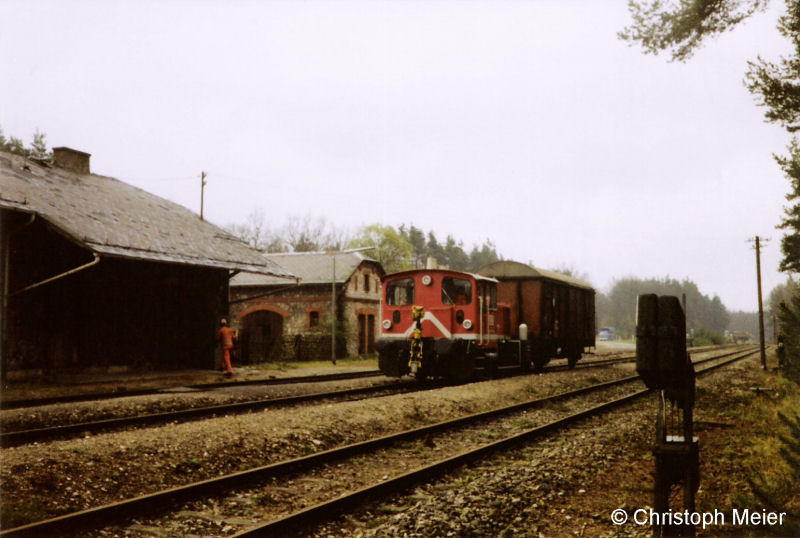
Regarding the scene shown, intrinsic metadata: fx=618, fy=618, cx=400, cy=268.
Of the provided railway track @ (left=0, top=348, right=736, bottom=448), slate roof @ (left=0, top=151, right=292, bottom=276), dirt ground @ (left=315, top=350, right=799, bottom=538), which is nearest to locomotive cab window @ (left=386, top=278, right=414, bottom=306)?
railway track @ (left=0, top=348, right=736, bottom=448)

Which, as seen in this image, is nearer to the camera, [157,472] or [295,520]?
[295,520]

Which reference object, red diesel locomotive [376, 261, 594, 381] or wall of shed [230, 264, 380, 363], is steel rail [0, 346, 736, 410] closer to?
red diesel locomotive [376, 261, 594, 381]

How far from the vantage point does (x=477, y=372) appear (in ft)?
56.0

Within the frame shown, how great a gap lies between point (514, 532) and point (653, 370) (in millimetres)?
2193

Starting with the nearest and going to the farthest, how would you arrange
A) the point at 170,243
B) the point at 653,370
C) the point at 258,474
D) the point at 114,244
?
the point at 653,370 → the point at 258,474 → the point at 114,244 → the point at 170,243

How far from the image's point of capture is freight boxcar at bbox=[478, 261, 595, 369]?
63.3 feet

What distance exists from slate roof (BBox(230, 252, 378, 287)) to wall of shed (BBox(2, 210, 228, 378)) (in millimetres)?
12377

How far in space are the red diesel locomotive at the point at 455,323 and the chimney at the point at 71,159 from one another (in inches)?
475

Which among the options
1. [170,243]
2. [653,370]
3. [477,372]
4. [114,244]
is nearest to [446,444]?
[653,370]

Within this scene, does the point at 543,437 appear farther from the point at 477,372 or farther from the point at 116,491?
the point at 477,372

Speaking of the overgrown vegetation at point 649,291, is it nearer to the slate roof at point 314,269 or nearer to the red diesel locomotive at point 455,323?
the slate roof at point 314,269

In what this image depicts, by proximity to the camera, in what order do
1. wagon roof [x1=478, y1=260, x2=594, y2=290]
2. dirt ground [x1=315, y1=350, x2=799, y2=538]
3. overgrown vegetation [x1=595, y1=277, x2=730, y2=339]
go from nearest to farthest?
dirt ground [x1=315, y1=350, x2=799, y2=538], wagon roof [x1=478, y1=260, x2=594, y2=290], overgrown vegetation [x1=595, y1=277, x2=730, y2=339]

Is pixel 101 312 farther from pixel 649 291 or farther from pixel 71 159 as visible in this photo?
pixel 649 291

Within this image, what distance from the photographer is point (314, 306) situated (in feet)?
109
